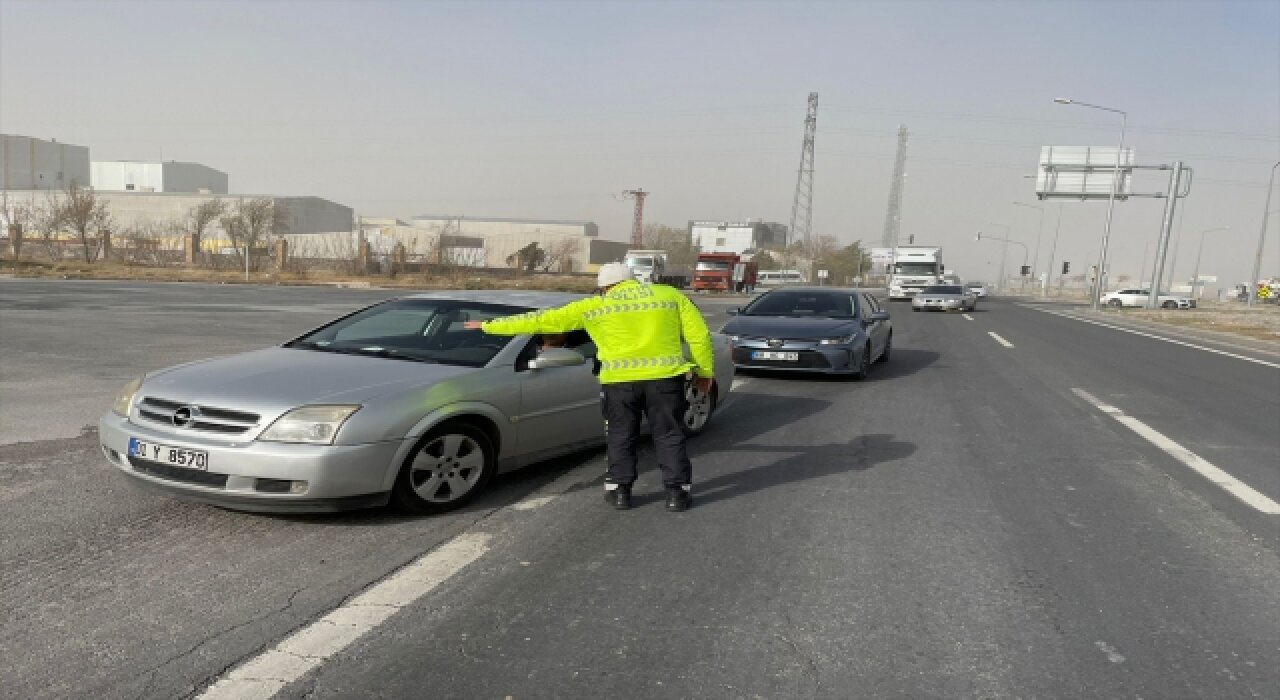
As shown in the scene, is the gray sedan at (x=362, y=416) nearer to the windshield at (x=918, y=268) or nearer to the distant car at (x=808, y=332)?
the distant car at (x=808, y=332)

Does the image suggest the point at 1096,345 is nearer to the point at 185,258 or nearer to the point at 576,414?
the point at 576,414

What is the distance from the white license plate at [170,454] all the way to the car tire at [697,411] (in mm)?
3846

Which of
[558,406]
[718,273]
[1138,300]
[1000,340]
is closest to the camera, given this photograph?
[558,406]

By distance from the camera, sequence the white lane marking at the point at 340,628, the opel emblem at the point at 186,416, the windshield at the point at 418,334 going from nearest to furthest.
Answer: the white lane marking at the point at 340,628, the opel emblem at the point at 186,416, the windshield at the point at 418,334

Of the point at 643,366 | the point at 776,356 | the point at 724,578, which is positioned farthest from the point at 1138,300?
the point at 724,578

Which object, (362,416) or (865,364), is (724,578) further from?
(865,364)

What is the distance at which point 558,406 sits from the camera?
5.54 m

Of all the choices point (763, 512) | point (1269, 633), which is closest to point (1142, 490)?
point (1269, 633)

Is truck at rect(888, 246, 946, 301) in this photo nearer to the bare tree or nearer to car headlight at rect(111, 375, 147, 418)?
the bare tree

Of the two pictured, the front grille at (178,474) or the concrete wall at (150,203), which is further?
the concrete wall at (150,203)

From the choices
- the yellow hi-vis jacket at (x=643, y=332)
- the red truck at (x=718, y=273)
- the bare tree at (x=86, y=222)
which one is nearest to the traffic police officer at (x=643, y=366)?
the yellow hi-vis jacket at (x=643, y=332)

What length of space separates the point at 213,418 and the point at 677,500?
8.33 feet

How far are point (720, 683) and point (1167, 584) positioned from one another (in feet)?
8.12

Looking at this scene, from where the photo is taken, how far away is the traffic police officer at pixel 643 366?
189 inches
